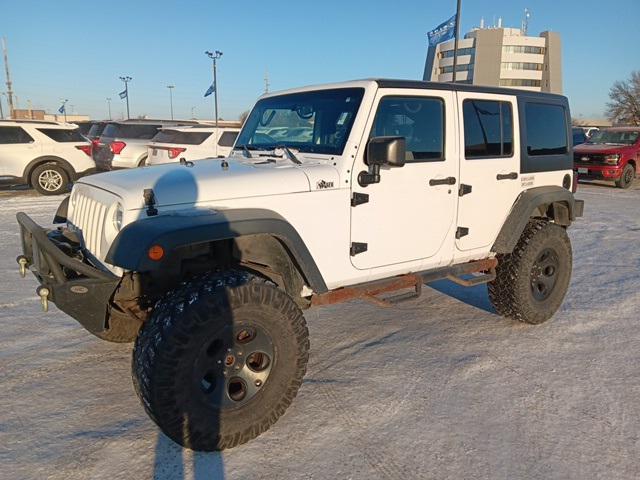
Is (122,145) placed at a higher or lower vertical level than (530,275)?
higher

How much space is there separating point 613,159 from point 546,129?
12745 mm

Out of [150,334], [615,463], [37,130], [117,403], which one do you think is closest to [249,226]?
[150,334]

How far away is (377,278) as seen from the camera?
145 inches

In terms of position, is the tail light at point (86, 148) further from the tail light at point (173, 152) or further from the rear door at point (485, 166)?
the rear door at point (485, 166)

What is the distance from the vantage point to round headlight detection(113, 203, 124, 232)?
275 centimetres

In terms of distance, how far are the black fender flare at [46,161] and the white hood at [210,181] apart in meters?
9.95

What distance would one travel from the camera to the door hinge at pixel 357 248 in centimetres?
340

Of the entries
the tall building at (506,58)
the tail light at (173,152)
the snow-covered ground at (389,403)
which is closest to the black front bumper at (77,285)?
the snow-covered ground at (389,403)

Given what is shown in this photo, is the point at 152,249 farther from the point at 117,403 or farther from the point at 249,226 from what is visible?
the point at 117,403

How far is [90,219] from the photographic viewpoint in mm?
3139

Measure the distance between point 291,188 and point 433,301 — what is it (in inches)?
112

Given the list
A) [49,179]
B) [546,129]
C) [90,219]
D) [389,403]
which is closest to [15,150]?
[49,179]

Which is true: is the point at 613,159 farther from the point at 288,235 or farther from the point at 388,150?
the point at 288,235

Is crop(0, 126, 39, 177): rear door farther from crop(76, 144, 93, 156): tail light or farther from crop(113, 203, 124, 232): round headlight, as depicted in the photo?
crop(113, 203, 124, 232): round headlight
